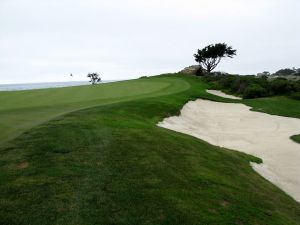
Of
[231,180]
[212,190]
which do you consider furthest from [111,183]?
[231,180]

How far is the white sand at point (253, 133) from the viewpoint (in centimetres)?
1357

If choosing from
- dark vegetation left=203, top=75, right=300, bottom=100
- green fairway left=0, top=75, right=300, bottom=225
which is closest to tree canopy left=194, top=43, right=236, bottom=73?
dark vegetation left=203, top=75, right=300, bottom=100

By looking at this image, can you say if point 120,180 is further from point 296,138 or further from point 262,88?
point 262,88

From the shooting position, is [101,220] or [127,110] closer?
[101,220]

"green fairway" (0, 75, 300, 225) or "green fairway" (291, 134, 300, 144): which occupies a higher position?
"green fairway" (0, 75, 300, 225)

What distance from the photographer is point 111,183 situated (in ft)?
24.8

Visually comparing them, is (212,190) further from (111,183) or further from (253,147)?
(253,147)

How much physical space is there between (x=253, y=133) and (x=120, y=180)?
13.6m

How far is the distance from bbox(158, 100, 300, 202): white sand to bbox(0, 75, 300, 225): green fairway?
1508mm

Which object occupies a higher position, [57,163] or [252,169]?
[57,163]

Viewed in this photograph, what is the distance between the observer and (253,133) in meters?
20.1

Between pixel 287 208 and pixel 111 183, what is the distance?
174 inches

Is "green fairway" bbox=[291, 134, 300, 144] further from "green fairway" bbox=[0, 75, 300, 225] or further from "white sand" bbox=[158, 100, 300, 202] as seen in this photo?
"green fairway" bbox=[0, 75, 300, 225]

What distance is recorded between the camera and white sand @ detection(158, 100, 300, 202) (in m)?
13.6
